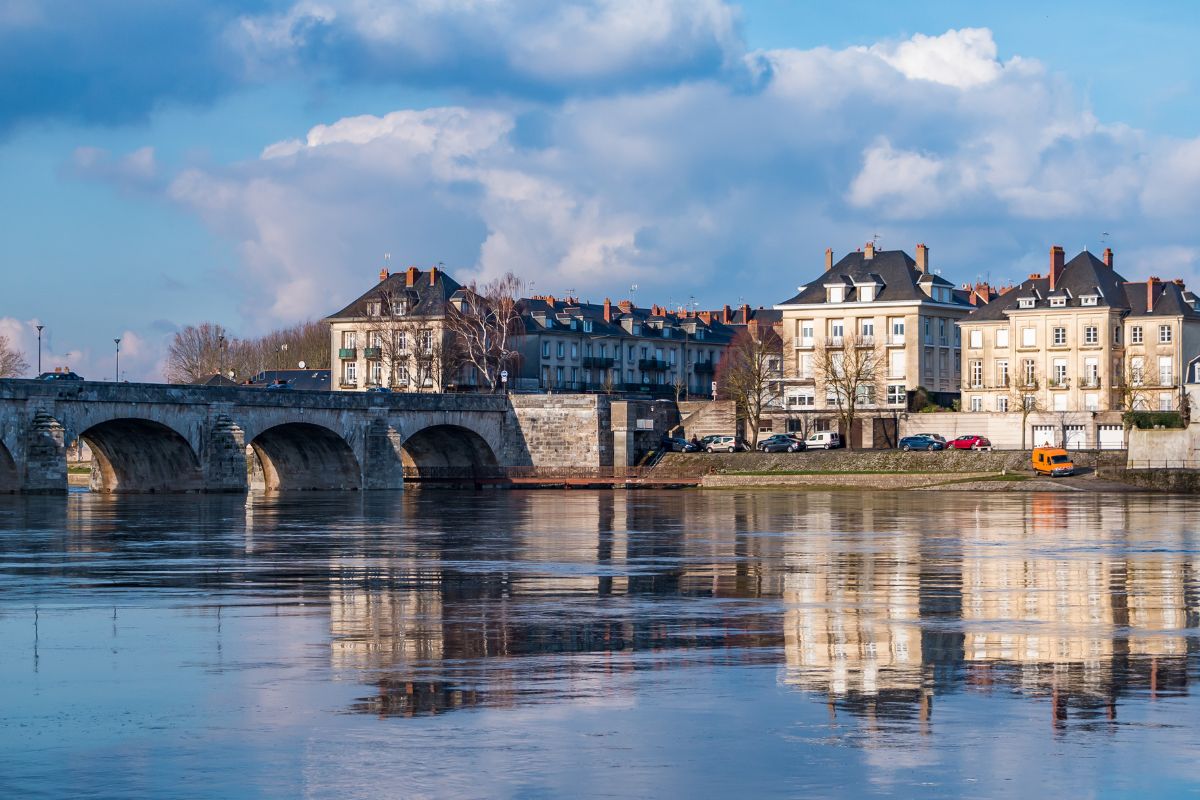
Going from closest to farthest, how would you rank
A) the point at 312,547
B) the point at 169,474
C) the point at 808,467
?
1. the point at 312,547
2. the point at 169,474
3. the point at 808,467

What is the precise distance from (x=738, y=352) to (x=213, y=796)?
428 ft

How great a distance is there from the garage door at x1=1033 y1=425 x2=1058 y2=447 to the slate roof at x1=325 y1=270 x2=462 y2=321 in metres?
46.5

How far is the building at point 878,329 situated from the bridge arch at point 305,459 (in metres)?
34.6

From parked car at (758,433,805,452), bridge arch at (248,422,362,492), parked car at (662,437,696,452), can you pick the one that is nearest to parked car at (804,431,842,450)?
parked car at (758,433,805,452)

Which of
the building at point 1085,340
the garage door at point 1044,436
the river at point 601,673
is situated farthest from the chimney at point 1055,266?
the river at point 601,673

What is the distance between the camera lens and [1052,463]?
274 ft

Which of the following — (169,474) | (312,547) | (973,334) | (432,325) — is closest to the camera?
(312,547)

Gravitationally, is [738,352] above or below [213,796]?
above

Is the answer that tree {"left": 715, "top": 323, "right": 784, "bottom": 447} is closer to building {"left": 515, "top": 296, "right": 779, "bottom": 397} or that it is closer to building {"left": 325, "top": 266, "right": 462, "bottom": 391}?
building {"left": 515, "top": 296, "right": 779, "bottom": 397}

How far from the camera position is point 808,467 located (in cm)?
9319

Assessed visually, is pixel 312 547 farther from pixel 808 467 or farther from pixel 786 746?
pixel 808 467

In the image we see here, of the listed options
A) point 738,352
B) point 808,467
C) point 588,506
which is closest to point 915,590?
point 588,506

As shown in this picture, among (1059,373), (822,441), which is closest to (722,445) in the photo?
(822,441)

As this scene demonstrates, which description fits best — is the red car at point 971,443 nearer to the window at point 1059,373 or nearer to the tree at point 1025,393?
the tree at point 1025,393
